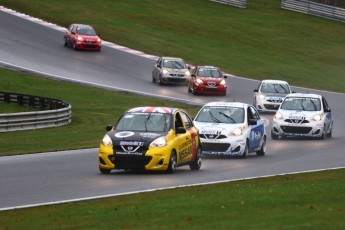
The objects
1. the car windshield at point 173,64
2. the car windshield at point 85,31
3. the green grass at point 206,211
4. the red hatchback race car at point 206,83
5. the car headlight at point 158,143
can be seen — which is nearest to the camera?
the green grass at point 206,211

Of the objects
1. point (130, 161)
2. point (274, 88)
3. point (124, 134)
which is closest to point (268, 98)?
point (274, 88)

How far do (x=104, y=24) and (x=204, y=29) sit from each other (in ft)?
21.7

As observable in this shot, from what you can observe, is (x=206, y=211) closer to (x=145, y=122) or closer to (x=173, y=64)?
(x=145, y=122)

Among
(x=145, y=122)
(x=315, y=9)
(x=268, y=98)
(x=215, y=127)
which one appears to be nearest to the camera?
(x=145, y=122)

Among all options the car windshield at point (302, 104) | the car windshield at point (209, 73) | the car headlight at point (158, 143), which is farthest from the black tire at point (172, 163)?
the car windshield at point (209, 73)

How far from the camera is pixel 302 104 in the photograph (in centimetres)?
3362

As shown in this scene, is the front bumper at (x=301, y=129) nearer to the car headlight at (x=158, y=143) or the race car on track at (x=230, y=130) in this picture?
the race car on track at (x=230, y=130)

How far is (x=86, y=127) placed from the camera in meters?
34.7

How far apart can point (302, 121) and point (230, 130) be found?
21.9 feet

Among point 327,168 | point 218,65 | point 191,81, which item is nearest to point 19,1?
point 218,65

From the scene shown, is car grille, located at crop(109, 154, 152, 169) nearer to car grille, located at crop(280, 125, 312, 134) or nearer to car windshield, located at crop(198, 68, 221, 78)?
car grille, located at crop(280, 125, 312, 134)

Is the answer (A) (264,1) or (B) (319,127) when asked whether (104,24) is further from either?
(B) (319,127)

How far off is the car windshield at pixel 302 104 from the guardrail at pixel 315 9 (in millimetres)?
41273

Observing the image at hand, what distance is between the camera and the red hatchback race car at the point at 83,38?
190 feet
